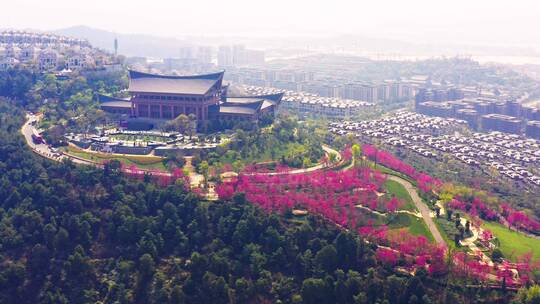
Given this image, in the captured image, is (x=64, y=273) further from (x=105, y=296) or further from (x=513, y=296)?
(x=513, y=296)

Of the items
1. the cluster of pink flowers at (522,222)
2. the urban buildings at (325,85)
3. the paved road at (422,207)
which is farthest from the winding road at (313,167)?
the urban buildings at (325,85)

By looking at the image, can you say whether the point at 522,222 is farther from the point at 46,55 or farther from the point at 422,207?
the point at 46,55

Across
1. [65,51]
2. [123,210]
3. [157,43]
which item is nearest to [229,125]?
[123,210]

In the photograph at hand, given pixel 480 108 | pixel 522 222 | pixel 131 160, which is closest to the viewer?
pixel 522 222

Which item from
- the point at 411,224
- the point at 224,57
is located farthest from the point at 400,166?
the point at 224,57

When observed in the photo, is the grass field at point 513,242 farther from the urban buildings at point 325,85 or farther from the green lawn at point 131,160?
the urban buildings at point 325,85

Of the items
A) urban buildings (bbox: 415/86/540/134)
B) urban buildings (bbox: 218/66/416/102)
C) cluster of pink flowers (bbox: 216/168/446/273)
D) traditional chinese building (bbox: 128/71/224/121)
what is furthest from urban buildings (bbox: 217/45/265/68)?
cluster of pink flowers (bbox: 216/168/446/273)
